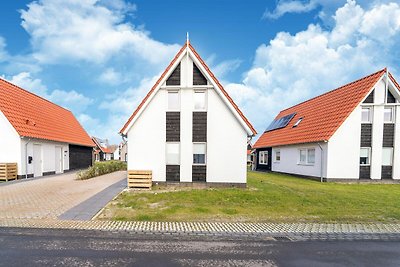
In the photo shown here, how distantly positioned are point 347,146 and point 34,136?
23577 millimetres

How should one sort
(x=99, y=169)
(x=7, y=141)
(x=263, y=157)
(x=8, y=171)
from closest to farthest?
1. (x=8, y=171)
2. (x=7, y=141)
3. (x=99, y=169)
4. (x=263, y=157)

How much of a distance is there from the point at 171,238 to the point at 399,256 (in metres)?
5.54

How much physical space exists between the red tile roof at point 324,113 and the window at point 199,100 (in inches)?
375

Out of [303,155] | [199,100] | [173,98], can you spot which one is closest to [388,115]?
[303,155]

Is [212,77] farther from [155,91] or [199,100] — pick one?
[155,91]

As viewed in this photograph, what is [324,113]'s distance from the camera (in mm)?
20484

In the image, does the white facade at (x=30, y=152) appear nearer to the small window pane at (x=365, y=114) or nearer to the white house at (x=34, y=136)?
the white house at (x=34, y=136)

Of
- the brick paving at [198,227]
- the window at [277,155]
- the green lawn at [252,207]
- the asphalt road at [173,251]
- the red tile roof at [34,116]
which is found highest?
the red tile roof at [34,116]

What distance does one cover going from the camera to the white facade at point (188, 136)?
1430cm

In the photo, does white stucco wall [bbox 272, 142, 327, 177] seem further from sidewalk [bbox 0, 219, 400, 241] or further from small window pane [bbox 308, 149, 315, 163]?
sidewalk [bbox 0, 219, 400, 241]

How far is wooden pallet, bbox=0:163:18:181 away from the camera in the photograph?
1631cm

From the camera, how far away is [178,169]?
1443 centimetres

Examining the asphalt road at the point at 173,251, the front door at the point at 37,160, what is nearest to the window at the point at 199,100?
the asphalt road at the point at 173,251

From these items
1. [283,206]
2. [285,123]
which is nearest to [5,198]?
[283,206]
